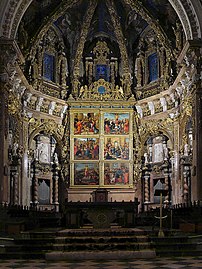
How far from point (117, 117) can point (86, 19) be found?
559 centimetres

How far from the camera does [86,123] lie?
1164 inches

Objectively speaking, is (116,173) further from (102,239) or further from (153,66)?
(102,239)

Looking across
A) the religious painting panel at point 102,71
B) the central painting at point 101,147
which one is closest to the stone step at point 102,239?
the central painting at point 101,147

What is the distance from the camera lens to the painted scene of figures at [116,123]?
29.4m

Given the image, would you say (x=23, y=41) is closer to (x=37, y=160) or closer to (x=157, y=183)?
(x=37, y=160)

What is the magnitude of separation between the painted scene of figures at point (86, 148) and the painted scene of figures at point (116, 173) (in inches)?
34.5

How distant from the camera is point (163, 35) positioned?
28047 mm

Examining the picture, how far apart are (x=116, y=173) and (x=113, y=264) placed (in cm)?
1674

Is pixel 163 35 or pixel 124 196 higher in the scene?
pixel 163 35

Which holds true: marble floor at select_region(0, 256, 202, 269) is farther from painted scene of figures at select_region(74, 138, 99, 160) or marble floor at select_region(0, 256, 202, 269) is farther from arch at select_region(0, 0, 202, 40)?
painted scene of figures at select_region(74, 138, 99, 160)

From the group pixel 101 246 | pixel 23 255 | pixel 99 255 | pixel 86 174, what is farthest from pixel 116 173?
pixel 23 255

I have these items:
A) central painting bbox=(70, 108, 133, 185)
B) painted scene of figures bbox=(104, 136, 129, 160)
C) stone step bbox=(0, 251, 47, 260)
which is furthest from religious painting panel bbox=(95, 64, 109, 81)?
stone step bbox=(0, 251, 47, 260)

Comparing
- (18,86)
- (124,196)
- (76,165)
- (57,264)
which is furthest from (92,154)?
(57,264)

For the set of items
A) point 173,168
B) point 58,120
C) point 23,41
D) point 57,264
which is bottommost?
point 57,264
